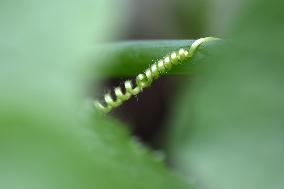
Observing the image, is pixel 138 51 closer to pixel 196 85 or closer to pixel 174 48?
pixel 174 48

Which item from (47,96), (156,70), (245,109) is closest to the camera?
(47,96)

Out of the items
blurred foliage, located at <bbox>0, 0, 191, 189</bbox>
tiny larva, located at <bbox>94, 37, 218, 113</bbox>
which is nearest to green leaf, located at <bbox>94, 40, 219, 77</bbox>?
tiny larva, located at <bbox>94, 37, 218, 113</bbox>

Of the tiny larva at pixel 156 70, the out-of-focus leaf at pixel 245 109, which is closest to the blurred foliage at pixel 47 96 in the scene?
the out-of-focus leaf at pixel 245 109

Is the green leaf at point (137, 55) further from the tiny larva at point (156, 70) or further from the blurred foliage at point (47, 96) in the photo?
the blurred foliage at point (47, 96)

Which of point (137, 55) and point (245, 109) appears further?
point (137, 55)

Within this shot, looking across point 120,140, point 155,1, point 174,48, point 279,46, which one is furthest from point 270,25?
point 155,1

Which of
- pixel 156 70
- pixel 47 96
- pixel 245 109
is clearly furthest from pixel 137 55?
pixel 47 96

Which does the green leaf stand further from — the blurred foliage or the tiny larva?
the blurred foliage

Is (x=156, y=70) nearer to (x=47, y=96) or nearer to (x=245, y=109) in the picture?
(x=245, y=109)
